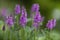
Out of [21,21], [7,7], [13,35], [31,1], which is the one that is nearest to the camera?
[21,21]

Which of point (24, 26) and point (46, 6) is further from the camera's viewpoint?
point (46, 6)

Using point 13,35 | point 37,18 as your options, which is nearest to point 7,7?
point 13,35

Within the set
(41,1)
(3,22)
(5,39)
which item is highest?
(41,1)

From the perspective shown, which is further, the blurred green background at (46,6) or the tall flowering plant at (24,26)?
the blurred green background at (46,6)

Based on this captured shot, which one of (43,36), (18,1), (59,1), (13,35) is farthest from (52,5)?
(13,35)

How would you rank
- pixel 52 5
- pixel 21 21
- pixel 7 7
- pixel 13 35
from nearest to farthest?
pixel 21 21 → pixel 13 35 → pixel 7 7 → pixel 52 5

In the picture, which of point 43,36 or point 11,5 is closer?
point 43,36

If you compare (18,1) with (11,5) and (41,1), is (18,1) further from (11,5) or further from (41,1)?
(41,1)

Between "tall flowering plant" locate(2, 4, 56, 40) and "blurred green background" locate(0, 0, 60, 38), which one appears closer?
"tall flowering plant" locate(2, 4, 56, 40)

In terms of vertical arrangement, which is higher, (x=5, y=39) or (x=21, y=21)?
(x=21, y=21)

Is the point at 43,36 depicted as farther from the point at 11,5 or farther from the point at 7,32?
the point at 11,5
